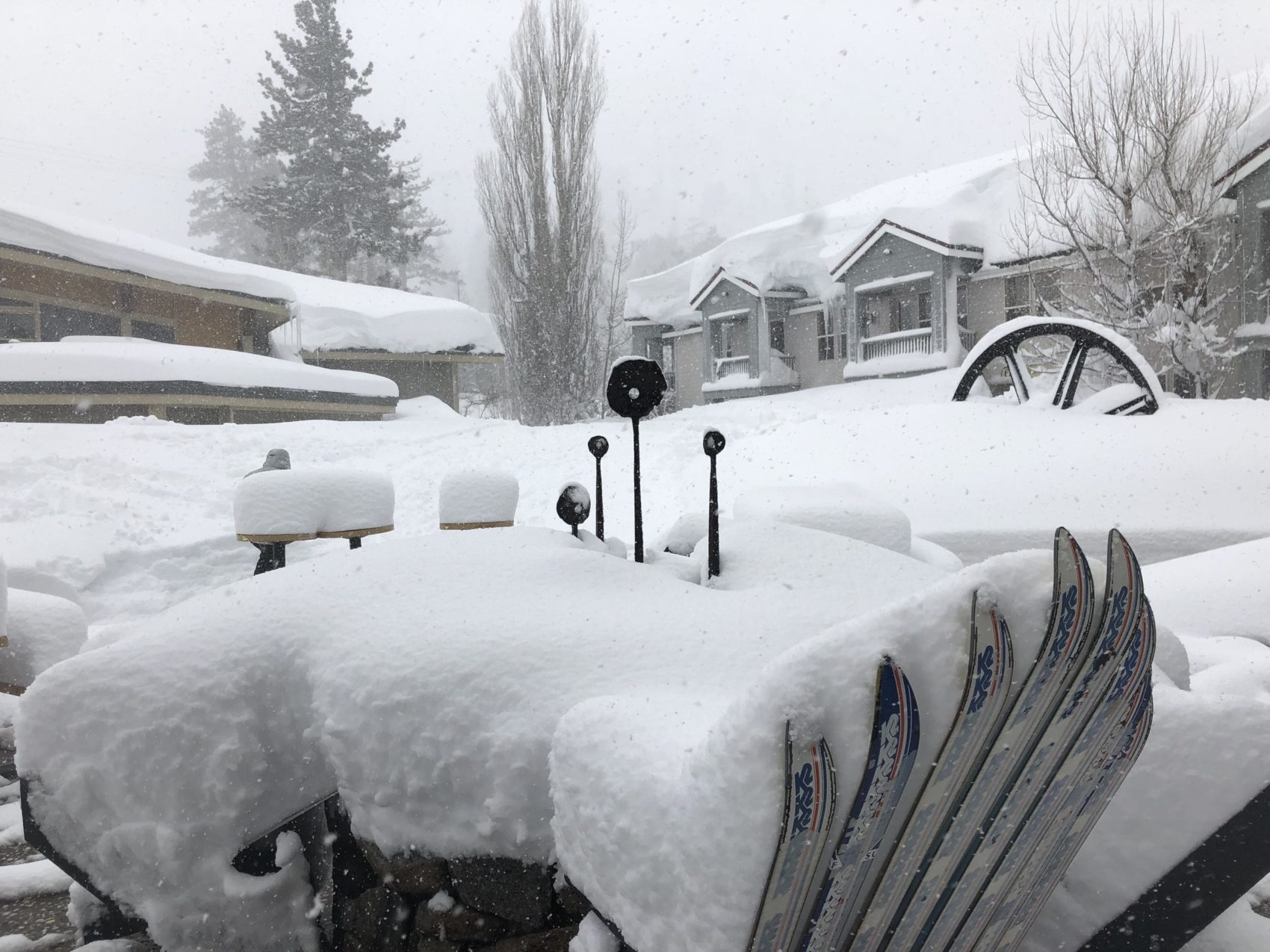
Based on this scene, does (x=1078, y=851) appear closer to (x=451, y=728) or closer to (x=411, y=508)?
(x=451, y=728)

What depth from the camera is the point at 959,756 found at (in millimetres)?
1216

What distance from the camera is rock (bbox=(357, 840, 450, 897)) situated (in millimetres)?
1917

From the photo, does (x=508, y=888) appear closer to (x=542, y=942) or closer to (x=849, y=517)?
(x=542, y=942)

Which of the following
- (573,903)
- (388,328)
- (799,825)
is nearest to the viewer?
(799,825)

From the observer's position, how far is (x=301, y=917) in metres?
2.15

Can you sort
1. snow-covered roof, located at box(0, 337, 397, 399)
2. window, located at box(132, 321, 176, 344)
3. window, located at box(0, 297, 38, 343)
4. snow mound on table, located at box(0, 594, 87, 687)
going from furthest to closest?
window, located at box(132, 321, 176, 344), window, located at box(0, 297, 38, 343), snow-covered roof, located at box(0, 337, 397, 399), snow mound on table, located at box(0, 594, 87, 687)

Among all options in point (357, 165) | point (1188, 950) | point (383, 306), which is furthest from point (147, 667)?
point (357, 165)

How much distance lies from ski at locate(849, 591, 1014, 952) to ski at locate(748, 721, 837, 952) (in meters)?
0.17

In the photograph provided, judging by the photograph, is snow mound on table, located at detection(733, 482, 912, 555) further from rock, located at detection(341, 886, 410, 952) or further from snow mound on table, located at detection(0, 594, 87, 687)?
snow mound on table, located at detection(0, 594, 87, 687)

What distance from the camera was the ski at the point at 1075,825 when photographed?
58.6 inches

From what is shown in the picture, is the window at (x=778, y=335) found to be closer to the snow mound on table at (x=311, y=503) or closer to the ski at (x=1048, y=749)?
the snow mound on table at (x=311, y=503)

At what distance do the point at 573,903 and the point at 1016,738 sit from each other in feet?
3.43

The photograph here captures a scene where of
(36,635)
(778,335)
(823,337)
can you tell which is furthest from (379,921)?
(778,335)

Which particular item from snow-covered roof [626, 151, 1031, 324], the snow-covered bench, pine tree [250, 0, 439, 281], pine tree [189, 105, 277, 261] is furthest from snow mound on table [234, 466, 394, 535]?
pine tree [189, 105, 277, 261]
